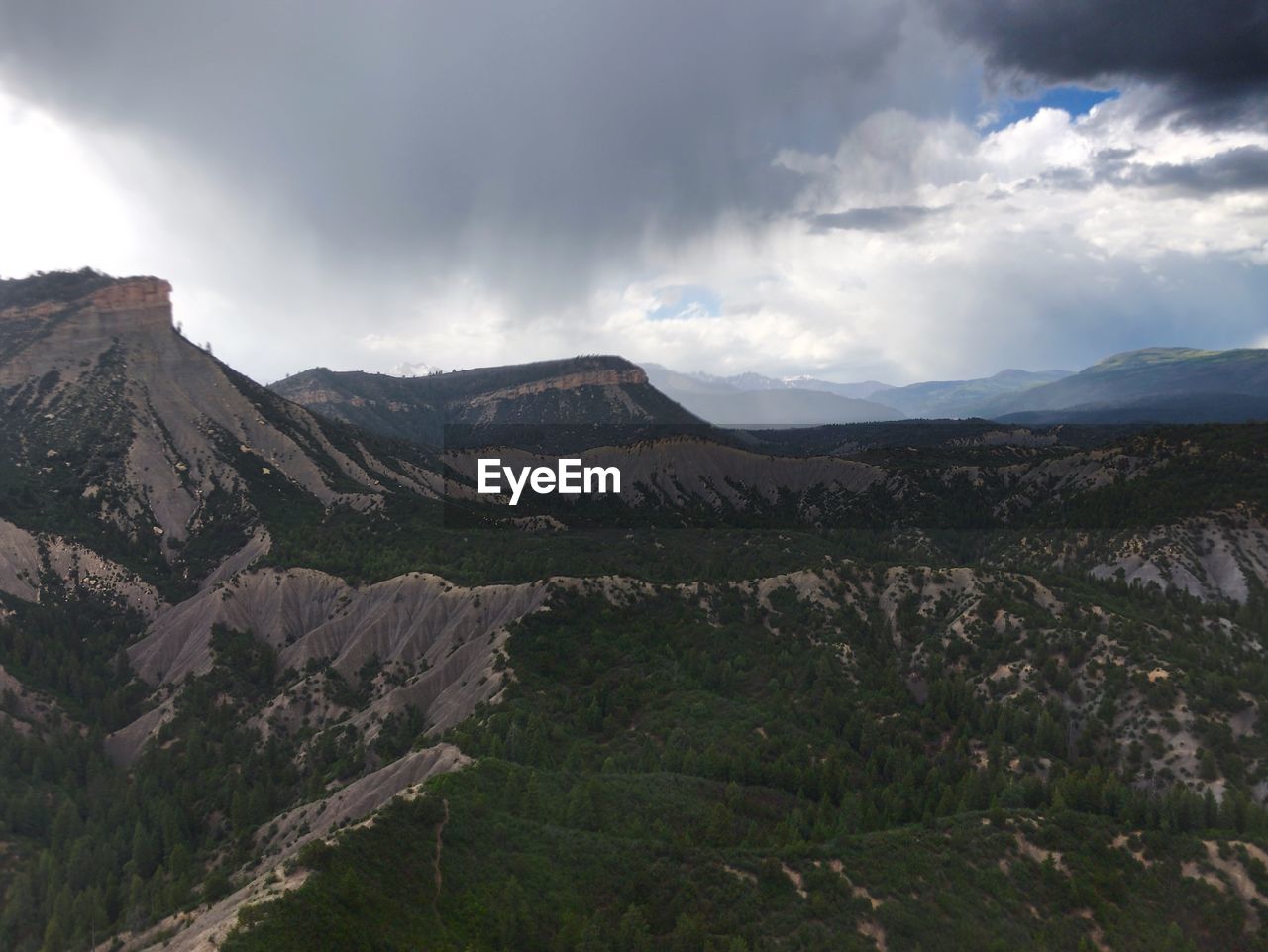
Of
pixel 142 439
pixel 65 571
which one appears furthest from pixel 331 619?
pixel 142 439

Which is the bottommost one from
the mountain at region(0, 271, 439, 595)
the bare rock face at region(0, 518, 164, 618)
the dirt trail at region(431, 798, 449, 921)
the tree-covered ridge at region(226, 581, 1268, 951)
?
the tree-covered ridge at region(226, 581, 1268, 951)

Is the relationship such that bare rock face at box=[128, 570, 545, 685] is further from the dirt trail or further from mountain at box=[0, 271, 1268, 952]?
the dirt trail

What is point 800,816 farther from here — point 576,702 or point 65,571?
point 65,571

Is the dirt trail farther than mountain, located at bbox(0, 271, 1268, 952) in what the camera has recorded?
No

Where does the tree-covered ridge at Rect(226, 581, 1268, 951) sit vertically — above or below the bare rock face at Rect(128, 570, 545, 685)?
below

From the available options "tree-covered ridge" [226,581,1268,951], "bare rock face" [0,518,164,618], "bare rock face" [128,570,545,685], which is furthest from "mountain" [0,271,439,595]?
"tree-covered ridge" [226,581,1268,951]

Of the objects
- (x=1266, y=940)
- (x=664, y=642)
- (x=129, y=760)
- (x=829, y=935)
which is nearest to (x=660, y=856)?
(x=829, y=935)

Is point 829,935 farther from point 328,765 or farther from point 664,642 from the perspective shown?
point 328,765

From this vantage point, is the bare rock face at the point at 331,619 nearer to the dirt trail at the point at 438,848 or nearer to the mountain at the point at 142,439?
the mountain at the point at 142,439

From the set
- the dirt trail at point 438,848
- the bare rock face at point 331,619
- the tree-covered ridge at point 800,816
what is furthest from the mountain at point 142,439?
the dirt trail at point 438,848
